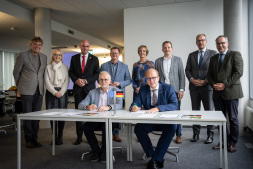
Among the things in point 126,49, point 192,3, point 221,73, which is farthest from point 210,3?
point 221,73

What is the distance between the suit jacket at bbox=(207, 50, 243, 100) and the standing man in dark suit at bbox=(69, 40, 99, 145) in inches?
77.6

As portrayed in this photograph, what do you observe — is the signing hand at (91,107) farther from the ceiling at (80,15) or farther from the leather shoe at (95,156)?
the ceiling at (80,15)

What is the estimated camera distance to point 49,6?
19.7 feet

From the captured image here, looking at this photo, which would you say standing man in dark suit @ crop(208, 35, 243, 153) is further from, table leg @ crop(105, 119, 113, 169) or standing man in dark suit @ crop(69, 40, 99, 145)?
standing man in dark suit @ crop(69, 40, 99, 145)

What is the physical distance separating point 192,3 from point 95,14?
111 inches

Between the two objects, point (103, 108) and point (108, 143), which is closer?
point (108, 143)

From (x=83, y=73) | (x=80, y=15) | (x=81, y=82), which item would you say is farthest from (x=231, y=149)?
(x=80, y=15)

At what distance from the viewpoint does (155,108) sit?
2.72 m

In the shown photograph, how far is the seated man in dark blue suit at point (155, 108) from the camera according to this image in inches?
106

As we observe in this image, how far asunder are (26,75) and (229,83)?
321 centimetres

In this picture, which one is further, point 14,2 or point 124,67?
point 14,2

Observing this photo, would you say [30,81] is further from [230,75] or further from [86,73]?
[230,75]

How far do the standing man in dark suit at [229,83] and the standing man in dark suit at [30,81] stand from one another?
2.83 metres

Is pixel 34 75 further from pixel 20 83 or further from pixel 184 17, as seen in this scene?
pixel 184 17
